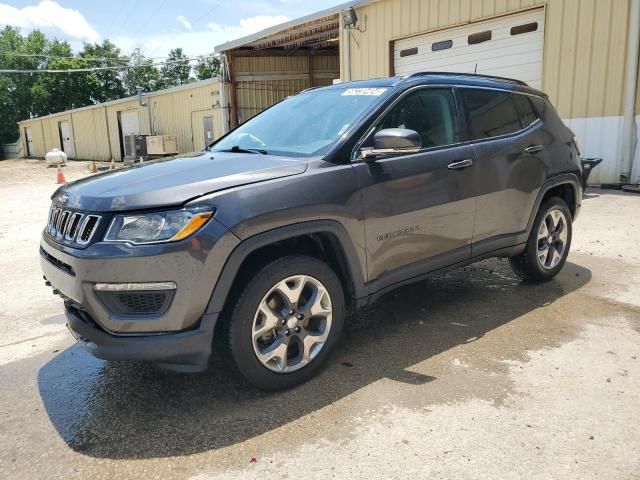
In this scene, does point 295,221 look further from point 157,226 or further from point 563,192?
point 563,192

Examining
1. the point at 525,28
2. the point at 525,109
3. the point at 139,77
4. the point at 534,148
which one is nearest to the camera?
the point at 534,148

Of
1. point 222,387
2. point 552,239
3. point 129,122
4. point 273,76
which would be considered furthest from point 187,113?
point 222,387

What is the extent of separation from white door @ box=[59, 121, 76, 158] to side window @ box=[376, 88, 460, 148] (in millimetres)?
40335

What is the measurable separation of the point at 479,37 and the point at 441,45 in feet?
3.20

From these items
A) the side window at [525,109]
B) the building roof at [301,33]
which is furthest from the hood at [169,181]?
the building roof at [301,33]

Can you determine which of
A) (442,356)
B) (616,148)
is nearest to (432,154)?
(442,356)

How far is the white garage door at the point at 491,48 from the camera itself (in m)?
10.3

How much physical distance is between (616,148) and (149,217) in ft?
29.8

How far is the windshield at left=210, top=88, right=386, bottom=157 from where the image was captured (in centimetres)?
359

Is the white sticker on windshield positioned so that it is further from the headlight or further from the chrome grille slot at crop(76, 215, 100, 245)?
the chrome grille slot at crop(76, 215, 100, 245)

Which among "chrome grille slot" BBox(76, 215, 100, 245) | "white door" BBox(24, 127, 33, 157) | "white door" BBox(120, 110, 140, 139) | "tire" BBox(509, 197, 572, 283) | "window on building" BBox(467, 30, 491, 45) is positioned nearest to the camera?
"chrome grille slot" BBox(76, 215, 100, 245)

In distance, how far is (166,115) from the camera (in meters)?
26.9

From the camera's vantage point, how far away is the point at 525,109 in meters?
4.72

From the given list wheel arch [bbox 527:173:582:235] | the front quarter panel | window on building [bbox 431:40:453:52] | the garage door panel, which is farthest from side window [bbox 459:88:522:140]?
window on building [bbox 431:40:453:52]
